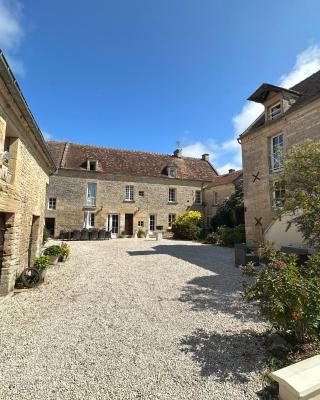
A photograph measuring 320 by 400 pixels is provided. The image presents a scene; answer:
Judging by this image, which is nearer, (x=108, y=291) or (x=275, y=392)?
(x=275, y=392)

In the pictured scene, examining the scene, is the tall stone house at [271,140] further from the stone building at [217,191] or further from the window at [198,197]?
the window at [198,197]

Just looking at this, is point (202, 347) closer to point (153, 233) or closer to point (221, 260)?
point (221, 260)

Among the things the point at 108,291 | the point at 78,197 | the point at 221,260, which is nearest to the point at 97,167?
the point at 78,197

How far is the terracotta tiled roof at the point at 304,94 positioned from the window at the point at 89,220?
1461cm

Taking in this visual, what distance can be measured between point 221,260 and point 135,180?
14.8 m

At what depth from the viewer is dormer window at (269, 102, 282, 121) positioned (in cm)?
1204

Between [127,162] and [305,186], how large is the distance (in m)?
20.0

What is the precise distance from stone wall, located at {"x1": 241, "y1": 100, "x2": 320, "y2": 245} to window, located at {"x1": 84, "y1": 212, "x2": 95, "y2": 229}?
1402 centimetres

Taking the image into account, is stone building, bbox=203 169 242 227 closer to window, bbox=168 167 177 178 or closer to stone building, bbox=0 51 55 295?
window, bbox=168 167 177 178

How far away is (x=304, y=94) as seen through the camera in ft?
38.2

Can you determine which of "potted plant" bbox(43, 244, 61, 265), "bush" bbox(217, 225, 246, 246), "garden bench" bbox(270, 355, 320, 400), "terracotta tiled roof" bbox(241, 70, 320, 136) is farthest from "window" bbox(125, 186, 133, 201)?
"garden bench" bbox(270, 355, 320, 400)

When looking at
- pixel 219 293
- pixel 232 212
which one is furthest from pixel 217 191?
pixel 219 293

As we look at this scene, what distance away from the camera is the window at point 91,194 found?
880 inches

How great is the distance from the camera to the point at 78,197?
71.8 ft
